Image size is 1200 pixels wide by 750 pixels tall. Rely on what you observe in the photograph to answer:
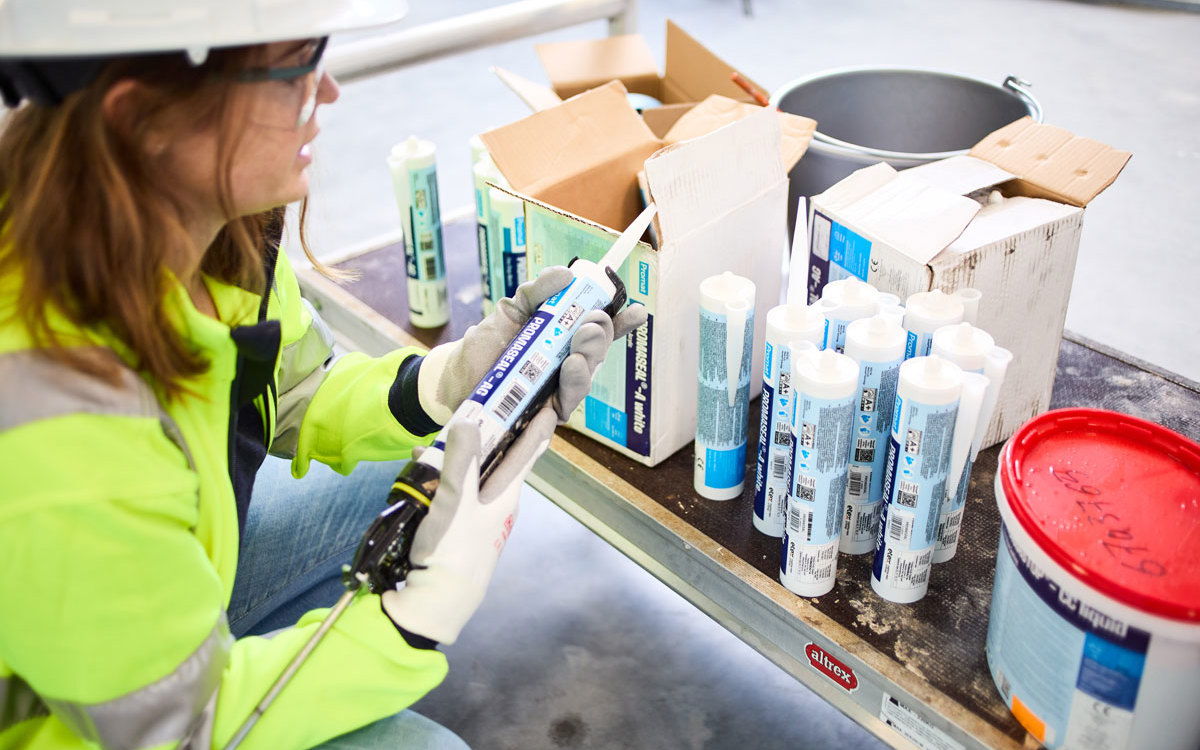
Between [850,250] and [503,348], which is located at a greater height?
[850,250]

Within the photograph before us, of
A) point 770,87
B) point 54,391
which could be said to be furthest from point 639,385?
point 770,87

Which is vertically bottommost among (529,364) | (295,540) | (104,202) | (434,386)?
(295,540)

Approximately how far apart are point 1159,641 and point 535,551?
1.32 metres

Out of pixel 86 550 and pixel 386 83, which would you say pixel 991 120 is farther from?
pixel 386 83

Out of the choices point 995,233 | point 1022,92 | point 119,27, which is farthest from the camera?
point 1022,92

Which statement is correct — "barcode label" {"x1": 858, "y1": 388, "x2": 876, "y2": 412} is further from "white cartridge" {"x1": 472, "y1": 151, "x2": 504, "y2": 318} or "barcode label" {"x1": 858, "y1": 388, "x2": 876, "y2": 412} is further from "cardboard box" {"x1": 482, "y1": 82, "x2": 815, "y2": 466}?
"white cartridge" {"x1": 472, "y1": 151, "x2": 504, "y2": 318}

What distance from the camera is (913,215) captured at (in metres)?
1.19

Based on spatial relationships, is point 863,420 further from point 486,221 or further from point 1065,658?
point 486,221

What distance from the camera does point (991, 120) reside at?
5.48 feet

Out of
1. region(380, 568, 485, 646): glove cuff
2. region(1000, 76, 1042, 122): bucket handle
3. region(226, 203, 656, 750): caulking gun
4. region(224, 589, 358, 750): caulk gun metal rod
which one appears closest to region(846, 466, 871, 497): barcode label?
region(226, 203, 656, 750): caulking gun

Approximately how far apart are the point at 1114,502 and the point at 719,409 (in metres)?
0.44

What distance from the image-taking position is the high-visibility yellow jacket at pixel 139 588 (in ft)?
2.53

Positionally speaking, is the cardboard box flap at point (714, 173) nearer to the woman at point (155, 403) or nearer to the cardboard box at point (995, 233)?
the cardboard box at point (995, 233)

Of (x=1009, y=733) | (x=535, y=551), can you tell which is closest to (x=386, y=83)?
(x=535, y=551)
